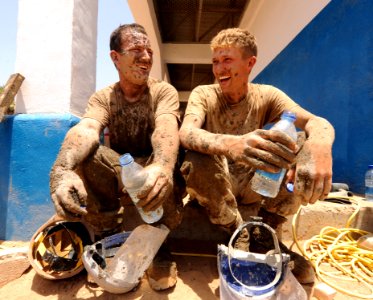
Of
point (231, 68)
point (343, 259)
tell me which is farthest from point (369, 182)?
point (231, 68)

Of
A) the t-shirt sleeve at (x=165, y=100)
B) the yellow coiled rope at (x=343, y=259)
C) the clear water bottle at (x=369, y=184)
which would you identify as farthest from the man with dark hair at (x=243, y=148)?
the clear water bottle at (x=369, y=184)

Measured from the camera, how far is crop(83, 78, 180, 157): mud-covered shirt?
192 cm

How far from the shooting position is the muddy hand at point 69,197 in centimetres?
131

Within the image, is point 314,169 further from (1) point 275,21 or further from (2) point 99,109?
(1) point 275,21

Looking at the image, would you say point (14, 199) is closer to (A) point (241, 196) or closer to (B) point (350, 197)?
(A) point (241, 196)

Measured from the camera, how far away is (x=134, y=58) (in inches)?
73.9

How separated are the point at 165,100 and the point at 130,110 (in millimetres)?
279

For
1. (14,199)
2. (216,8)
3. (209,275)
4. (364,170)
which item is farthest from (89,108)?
(216,8)

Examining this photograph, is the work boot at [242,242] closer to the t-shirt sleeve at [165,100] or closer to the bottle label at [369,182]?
the t-shirt sleeve at [165,100]

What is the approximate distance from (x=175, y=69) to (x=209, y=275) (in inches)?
406

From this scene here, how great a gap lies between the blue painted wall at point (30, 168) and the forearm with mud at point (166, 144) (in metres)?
1.11

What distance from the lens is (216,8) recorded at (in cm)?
704

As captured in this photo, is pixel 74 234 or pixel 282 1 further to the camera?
pixel 282 1

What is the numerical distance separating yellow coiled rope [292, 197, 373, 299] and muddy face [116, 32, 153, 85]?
1703 mm
